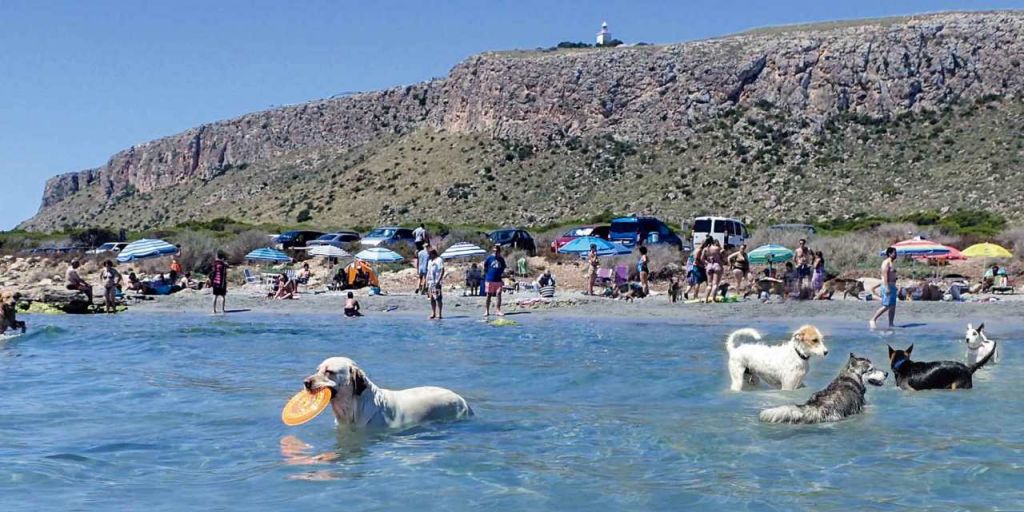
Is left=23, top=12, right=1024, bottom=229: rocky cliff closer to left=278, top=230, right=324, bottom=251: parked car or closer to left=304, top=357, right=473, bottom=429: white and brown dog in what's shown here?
left=278, top=230, right=324, bottom=251: parked car

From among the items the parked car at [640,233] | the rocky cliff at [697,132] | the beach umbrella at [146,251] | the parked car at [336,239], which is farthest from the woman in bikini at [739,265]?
the rocky cliff at [697,132]

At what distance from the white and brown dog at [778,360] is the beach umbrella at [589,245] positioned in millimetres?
20005

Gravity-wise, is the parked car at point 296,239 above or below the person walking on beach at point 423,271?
above

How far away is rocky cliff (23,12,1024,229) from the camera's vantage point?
6312cm

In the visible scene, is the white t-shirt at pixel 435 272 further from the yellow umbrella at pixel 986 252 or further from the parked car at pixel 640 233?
the parked car at pixel 640 233

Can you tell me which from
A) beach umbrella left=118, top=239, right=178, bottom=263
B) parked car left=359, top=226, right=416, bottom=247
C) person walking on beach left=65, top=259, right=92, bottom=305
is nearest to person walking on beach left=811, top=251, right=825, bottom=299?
person walking on beach left=65, top=259, right=92, bottom=305

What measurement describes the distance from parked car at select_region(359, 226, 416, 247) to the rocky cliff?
76.8ft

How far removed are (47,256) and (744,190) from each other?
3897 cm

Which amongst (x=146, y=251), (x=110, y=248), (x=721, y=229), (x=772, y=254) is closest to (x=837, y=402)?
(x=772, y=254)

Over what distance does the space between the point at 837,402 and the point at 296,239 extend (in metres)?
38.1

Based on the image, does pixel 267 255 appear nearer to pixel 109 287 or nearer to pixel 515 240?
pixel 109 287

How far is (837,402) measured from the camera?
28.8ft

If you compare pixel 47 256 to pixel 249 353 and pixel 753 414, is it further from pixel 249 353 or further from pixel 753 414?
pixel 753 414

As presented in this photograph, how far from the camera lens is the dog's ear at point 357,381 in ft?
26.0
